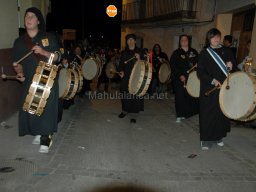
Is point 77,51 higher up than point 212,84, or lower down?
higher up

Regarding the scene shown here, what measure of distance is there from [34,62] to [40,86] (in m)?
0.63

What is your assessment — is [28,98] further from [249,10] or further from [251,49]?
[249,10]

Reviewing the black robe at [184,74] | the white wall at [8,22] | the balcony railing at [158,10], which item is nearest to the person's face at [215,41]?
the black robe at [184,74]

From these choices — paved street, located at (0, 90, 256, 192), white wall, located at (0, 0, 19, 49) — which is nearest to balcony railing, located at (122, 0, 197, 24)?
paved street, located at (0, 90, 256, 192)

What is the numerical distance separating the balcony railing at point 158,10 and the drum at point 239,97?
8496 millimetres

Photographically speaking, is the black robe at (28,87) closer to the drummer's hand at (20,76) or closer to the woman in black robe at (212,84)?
the drummer's hand at (20,76)

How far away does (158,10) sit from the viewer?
17.8 meters

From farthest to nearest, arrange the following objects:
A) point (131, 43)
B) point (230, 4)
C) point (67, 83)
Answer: point (230, 4)
point (131, 43)
point (67, 83)

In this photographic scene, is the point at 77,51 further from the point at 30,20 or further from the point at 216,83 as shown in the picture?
the point at 216,83

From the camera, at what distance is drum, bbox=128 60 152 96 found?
6.02 meters

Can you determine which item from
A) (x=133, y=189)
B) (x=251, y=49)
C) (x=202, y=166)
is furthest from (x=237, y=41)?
(x=133, y=189)

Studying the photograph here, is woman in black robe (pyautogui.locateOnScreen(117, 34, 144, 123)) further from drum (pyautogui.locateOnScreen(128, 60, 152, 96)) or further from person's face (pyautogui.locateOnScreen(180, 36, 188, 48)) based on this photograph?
person's face (pyautogui.locateOnScreen(180, 36, 188, 48))

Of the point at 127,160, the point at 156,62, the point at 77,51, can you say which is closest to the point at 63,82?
the point at 127,160

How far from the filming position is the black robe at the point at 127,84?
6809 millimetres
